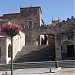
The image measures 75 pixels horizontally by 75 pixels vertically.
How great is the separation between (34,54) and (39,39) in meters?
11.3

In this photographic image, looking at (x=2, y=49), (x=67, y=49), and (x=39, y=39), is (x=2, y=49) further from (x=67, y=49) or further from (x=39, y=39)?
(x=39, y=39)

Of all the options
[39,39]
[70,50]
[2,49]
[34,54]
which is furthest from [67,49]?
[39,39]

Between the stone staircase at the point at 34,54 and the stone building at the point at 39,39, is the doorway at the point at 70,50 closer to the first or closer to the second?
the stone building at the point at 39,39

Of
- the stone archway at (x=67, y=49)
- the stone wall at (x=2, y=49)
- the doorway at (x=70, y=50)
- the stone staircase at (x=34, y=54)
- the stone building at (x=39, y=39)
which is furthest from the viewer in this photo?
the doorway at (x=70, y=50)

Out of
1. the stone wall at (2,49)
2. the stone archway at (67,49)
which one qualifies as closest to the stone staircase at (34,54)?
the stone wall at (2,49)

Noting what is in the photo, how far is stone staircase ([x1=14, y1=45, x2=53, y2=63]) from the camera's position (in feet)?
110

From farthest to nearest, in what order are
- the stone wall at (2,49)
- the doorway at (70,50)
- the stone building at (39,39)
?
the doorway at (70,50), the stone building at (39,39), the stone wall at (2,49)

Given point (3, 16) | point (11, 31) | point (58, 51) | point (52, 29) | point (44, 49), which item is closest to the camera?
point (11, 31)

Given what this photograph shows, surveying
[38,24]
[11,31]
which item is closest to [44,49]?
[38,24]

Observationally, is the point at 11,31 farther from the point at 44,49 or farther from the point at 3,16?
the point at 3,16

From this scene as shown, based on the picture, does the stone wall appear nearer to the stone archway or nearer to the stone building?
the stone building

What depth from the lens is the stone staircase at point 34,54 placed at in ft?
110

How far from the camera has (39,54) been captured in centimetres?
3519

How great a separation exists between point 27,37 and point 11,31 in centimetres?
3058
